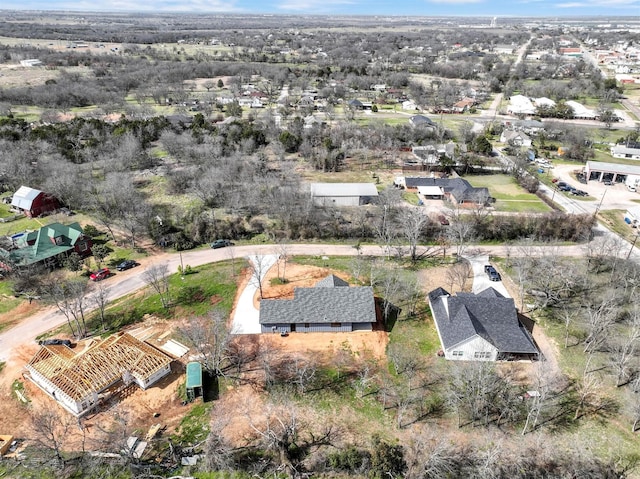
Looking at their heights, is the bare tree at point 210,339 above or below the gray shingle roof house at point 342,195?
below

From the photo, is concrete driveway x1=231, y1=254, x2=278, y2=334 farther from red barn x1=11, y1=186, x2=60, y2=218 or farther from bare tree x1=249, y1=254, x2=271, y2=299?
red barn x1=11, y1=186, x2=60, y2=218

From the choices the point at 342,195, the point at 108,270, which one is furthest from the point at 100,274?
the point at 342,195

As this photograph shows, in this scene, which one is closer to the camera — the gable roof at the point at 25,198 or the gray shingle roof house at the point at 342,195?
the gable roof at the point at 25,198

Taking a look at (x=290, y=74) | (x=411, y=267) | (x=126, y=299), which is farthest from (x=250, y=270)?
(x=290, y=74)

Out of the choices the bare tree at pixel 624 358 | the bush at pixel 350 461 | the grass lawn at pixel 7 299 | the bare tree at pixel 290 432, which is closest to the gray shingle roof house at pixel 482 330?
the bare tree at pixel 624 358

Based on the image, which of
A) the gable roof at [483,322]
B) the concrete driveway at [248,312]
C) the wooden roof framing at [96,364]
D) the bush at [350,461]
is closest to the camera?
the bush at [350,461]

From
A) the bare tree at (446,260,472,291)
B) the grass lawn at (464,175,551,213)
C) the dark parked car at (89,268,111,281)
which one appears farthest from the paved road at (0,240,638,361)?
the grass lawn at (464,175,551,213)

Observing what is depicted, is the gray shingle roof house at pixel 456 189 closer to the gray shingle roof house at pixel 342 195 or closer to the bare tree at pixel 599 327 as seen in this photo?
the gray shingle roof house at pixel 342 195
